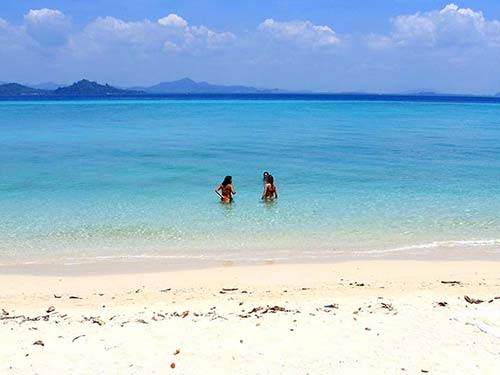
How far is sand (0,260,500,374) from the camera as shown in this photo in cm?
669

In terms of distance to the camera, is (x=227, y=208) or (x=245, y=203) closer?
(x=227, y=208)

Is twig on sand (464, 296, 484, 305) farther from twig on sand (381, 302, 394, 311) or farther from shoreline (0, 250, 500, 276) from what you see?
shoreline (0, 250, 500, 276)

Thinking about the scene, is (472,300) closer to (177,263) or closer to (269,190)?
(177,263)

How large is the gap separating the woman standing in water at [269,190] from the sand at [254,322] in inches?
259

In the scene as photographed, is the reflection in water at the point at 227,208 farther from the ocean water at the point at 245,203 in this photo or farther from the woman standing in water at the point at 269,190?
the woman standing in water at the point at 269,190

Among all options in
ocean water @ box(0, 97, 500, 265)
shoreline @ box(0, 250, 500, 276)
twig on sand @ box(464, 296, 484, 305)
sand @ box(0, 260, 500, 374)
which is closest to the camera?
sand @ box(0, 260, 500, 374)

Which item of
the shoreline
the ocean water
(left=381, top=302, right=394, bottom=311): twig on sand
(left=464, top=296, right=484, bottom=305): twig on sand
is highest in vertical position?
(left=381, top=302, right=394, bottom=311): twig on sand

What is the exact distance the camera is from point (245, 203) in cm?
→ 1764

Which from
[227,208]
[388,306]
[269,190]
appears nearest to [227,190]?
[227,208]

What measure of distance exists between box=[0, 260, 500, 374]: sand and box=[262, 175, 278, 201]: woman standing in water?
659cm

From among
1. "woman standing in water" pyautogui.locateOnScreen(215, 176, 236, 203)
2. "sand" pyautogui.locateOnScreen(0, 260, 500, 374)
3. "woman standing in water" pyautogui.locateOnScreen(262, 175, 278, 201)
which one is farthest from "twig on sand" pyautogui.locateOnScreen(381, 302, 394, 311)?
"woman standing in water" pyautogui.locateOnScreen(215, 176, 236, 203)

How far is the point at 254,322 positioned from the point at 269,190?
10.1 m

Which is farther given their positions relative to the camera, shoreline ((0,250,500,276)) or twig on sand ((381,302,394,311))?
shoreline ((0,250,500,276))

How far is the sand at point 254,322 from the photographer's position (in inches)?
263
